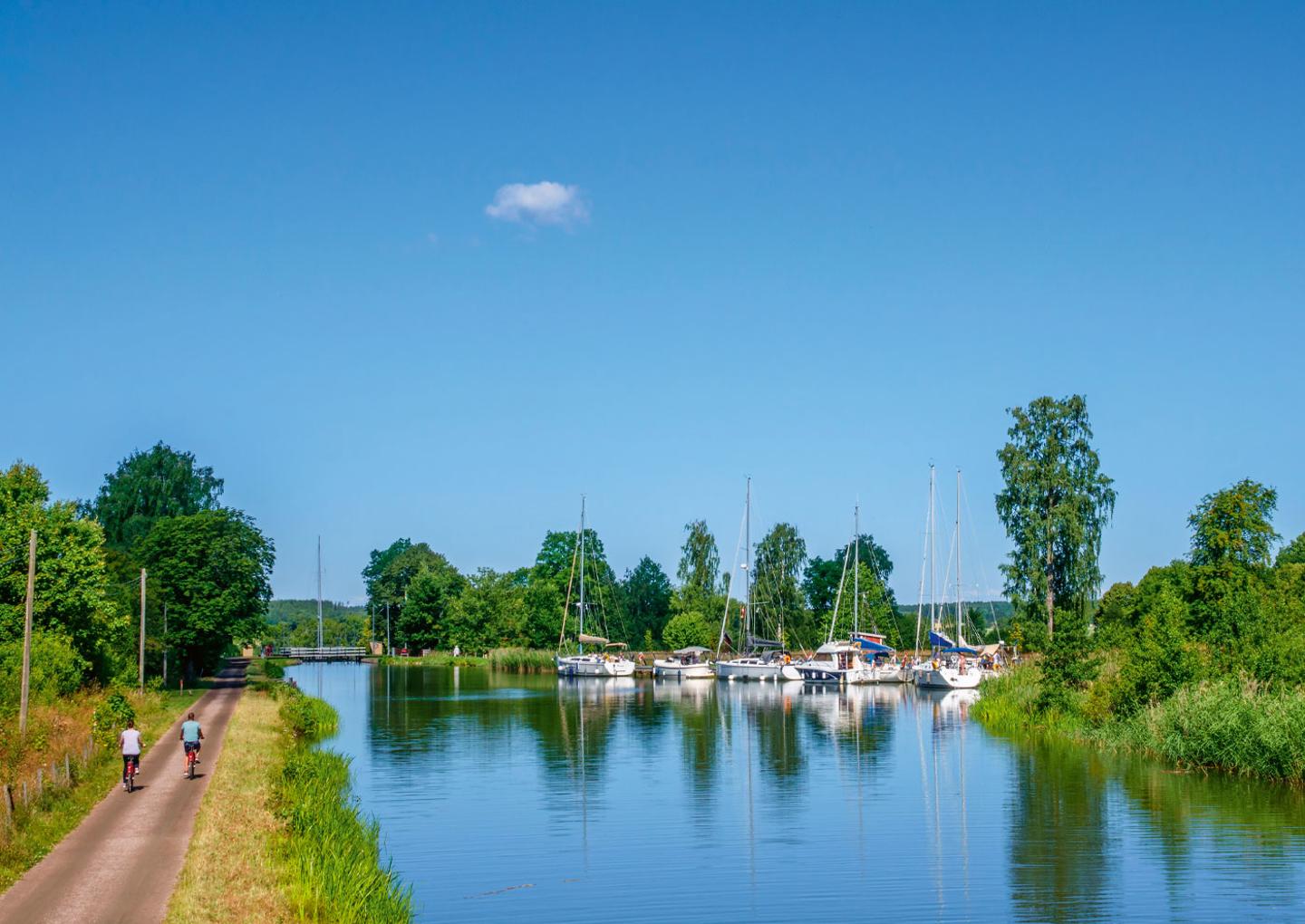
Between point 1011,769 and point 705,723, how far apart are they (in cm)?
2404

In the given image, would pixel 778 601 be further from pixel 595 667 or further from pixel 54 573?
pixel 54 573

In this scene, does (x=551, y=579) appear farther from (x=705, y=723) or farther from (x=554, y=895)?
(x=554, y=895)

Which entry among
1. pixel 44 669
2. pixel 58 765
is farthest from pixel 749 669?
pixel 58 765

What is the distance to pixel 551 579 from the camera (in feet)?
455

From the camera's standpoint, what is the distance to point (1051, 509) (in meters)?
83.9

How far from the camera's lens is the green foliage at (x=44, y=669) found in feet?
139

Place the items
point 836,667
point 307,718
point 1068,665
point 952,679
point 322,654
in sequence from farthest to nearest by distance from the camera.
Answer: point 322,654 → point 836,667 → point 952,679 → point 1068,665 → point 307,718

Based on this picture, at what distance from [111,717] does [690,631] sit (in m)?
90.0

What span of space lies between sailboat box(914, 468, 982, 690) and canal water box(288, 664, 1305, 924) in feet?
87.6

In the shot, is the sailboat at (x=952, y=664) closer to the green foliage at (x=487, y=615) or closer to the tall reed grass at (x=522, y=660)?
the tall reed grass at (x=522, y=660)

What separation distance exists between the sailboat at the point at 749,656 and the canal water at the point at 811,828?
4373cm

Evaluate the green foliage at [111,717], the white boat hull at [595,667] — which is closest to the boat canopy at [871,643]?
the white boat hull at [595,667]

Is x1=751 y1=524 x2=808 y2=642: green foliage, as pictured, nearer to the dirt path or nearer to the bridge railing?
the bridge railing

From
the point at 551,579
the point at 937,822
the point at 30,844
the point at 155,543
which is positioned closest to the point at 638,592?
the point at 551,579
